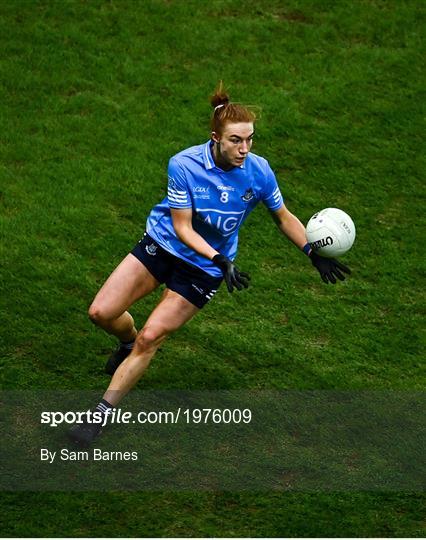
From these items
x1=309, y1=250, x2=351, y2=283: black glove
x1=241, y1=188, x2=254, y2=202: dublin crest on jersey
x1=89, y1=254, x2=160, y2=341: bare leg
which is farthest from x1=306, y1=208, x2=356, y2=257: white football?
x1=89, y1=254, x2=160, y2=341: bare leg

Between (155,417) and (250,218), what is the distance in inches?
134

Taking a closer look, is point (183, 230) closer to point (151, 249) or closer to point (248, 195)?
point (151, 249)

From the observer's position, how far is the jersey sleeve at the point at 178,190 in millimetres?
9250

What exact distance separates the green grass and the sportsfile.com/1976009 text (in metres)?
0.39

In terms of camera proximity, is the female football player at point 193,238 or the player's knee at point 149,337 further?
the player's knee at point 149,337

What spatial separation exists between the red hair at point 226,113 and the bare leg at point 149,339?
4.52ft

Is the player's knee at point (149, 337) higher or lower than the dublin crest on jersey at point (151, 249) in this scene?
lower

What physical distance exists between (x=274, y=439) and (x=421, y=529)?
5.01 feet

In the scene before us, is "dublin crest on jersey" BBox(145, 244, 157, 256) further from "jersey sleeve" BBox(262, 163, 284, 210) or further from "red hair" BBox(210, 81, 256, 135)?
"red hair" BBox(210, 81, 256, 135)

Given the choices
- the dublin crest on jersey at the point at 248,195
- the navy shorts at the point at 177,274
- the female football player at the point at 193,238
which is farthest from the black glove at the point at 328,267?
the navy shorts at the point at 177,274

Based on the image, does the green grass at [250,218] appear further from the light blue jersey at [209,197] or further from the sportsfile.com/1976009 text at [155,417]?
the light blue jersey at [209,197]

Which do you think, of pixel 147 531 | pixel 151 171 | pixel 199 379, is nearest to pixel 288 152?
pixel 151 171

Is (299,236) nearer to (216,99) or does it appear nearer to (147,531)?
(216,99)

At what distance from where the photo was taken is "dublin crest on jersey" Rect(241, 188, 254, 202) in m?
9.45
